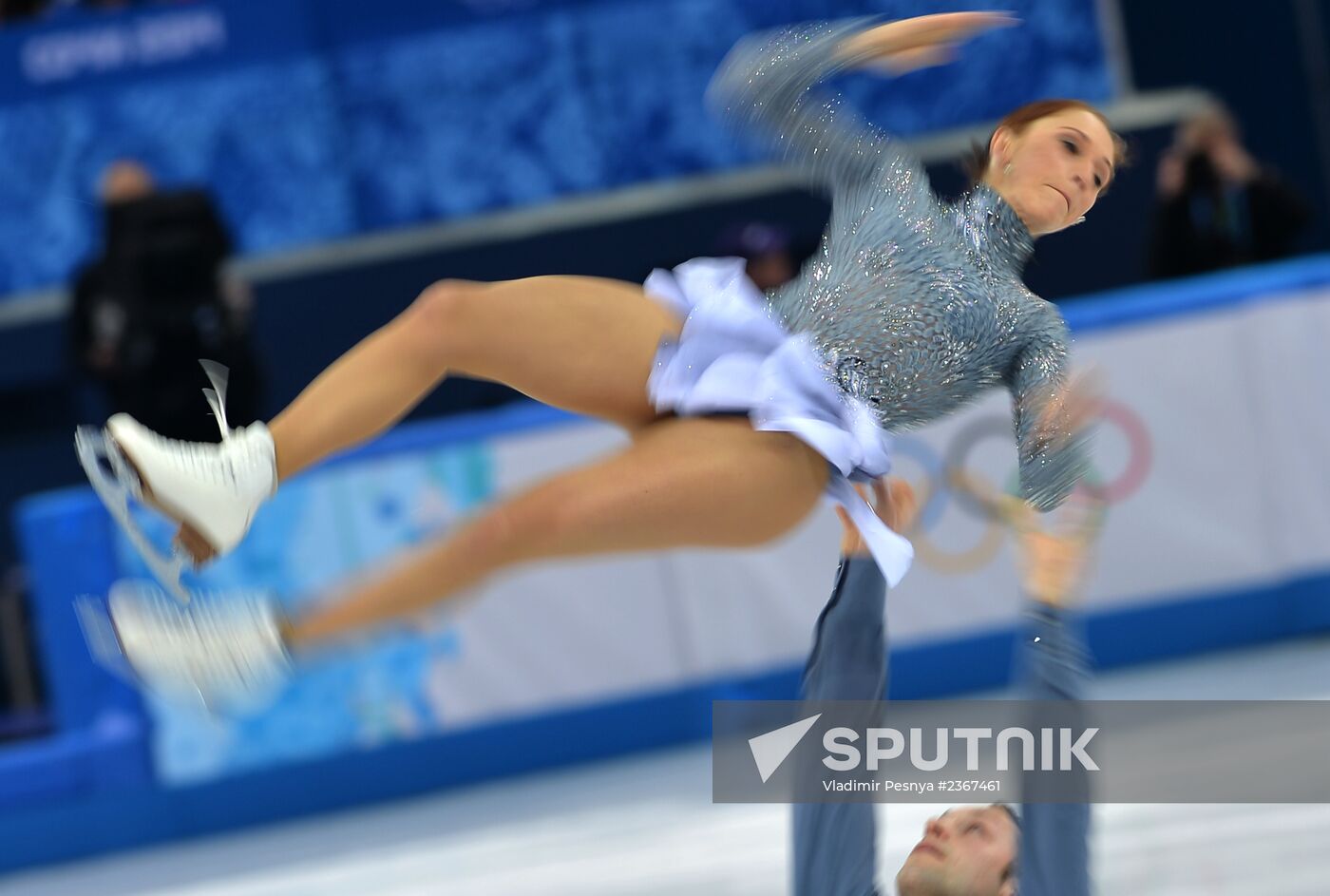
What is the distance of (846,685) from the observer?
2.54 m

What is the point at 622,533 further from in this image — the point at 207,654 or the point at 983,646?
the point at 983,646

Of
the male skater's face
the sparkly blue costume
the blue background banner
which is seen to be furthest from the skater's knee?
the blue background banner

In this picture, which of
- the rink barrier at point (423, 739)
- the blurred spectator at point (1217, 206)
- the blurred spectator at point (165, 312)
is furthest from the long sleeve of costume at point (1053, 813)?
the blurred spectator at point (1217, 206)

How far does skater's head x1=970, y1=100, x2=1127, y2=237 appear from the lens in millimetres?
2645

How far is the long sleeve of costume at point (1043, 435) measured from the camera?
2480 mm

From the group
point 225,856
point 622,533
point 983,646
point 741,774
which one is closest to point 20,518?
point 225,856

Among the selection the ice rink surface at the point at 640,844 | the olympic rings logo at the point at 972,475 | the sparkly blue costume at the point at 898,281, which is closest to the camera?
the sparkly blue costume at the point at 898,281

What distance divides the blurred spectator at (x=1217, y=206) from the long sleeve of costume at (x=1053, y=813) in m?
4.34

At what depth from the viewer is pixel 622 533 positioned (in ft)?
7.63

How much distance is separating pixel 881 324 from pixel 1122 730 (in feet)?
7.54

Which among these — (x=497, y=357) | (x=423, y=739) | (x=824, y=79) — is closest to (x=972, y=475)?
(x=423, y=739)

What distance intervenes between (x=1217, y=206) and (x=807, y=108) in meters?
4.01

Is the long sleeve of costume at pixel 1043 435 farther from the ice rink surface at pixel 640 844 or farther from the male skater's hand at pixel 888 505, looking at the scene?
the ice rink surface at pixel 640 844

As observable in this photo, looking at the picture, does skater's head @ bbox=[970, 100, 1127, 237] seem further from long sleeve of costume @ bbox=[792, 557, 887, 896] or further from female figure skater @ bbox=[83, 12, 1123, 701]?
long sleeve of costume @ bbox=[792, 557, 887, 896]
